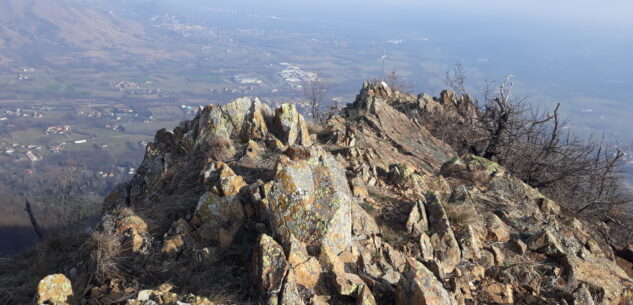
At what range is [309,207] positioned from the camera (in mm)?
7750

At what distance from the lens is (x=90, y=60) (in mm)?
182750

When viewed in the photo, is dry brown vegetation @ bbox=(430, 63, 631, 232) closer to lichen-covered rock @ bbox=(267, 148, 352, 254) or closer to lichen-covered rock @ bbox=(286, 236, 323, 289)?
lichen-covered rock @ bbox=(267, 148, 352, 254)

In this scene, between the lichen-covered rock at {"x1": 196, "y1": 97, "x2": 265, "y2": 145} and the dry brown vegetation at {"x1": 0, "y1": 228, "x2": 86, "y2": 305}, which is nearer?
the dry brown vegetation at {"x1": 0, "y1": 228, "x2": 86, "y2": 305}

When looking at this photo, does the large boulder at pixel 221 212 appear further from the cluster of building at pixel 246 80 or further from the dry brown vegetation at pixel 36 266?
the cluster of building at pixel 246 80

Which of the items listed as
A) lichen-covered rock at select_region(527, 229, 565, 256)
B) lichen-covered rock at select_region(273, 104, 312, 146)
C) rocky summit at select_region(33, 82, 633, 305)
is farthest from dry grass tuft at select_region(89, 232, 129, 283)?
lichen-covered rock at select_region(527, 229, 565, 256)

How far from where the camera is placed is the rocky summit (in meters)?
6.77

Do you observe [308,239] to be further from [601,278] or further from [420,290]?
[601,278]

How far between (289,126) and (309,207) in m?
5.89

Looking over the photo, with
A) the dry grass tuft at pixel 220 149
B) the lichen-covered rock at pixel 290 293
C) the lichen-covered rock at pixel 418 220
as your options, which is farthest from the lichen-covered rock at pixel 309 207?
the dry grass tuft at pixel 220 149

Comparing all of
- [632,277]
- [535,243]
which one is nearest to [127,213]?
[535,243]

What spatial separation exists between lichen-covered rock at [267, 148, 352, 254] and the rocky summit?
0.02 m

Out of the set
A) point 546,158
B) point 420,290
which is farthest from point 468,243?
point 546,158

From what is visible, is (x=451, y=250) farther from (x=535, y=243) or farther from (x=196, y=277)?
(x=196, y=277)

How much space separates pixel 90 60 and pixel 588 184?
204624mm
